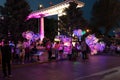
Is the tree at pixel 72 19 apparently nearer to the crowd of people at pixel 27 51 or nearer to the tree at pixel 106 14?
the crowd of people at pixel 27 51

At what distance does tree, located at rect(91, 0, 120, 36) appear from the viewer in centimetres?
5244

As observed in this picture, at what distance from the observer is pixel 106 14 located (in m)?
52.7

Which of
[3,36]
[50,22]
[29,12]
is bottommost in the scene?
[3,36]

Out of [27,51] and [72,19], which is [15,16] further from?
[72,19]

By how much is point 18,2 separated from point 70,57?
20.5 ft

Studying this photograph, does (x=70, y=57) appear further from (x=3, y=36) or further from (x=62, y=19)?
(x=62, y=19)

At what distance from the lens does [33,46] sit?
20.1m

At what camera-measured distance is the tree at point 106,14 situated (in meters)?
52.4

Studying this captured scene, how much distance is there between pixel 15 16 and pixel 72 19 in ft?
37.3

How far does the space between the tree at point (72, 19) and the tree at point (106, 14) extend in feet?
71.1

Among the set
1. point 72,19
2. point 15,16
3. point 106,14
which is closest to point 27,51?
point 15,16

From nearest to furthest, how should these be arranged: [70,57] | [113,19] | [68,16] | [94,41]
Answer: [70,57]
[94,41]
[68,16]
[113,19]

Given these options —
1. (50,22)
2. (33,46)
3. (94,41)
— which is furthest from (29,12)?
(50,22)

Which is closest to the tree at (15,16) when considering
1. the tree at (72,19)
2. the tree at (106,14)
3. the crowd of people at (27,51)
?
the crowd of people at (27,51)
